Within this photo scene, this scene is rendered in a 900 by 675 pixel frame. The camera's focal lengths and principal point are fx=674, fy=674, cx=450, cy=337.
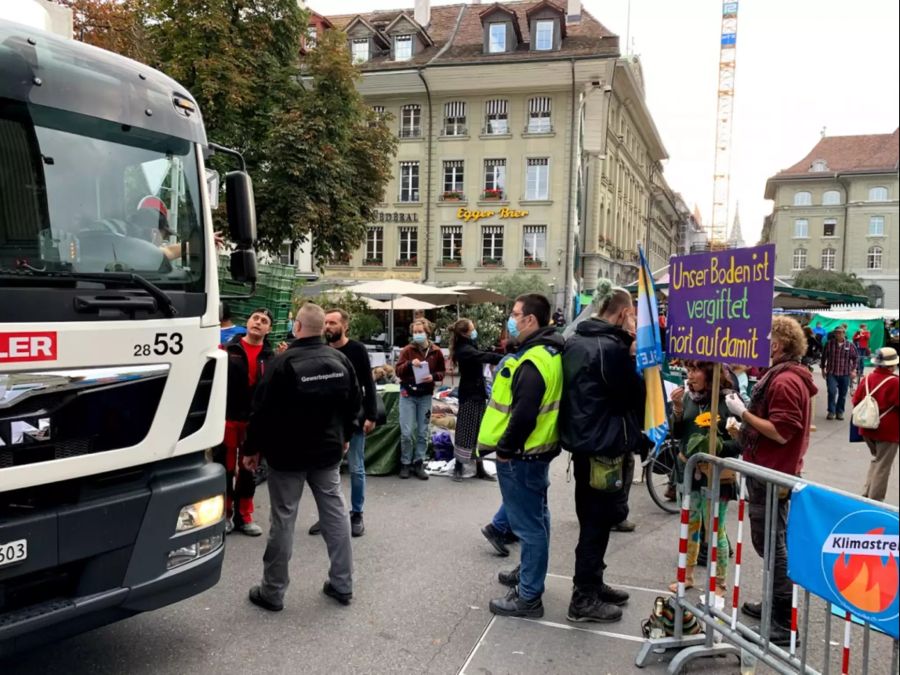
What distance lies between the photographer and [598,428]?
4016 millimetres

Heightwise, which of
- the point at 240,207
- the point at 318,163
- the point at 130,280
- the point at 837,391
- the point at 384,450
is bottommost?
the point at 837,391

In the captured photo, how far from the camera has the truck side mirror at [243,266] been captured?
4.24 metres

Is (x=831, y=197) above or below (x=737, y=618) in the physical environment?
above

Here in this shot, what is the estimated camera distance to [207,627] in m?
4.01

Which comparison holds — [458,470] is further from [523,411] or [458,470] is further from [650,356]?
[650,356]

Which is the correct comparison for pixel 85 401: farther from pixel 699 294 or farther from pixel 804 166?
pixel 804 166

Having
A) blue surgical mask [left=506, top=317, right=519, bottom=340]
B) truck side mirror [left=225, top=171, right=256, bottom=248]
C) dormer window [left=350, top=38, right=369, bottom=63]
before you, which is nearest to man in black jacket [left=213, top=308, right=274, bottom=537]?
truck side mirror [left=225, top=171, right=256, bottom=248]

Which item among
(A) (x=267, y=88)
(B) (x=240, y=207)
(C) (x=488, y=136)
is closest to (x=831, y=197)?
(C) (x=488, y=136)

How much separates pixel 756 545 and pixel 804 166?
66.8 meters

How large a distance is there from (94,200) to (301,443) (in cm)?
182

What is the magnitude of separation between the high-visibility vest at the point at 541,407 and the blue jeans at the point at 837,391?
11546 mm

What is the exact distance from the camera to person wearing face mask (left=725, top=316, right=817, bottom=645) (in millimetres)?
3990

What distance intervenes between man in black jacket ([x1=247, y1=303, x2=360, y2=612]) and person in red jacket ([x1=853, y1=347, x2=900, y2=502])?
5375mm

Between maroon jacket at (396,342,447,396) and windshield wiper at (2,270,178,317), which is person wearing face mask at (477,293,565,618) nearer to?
windshield wiper at (2,270,178,317)
